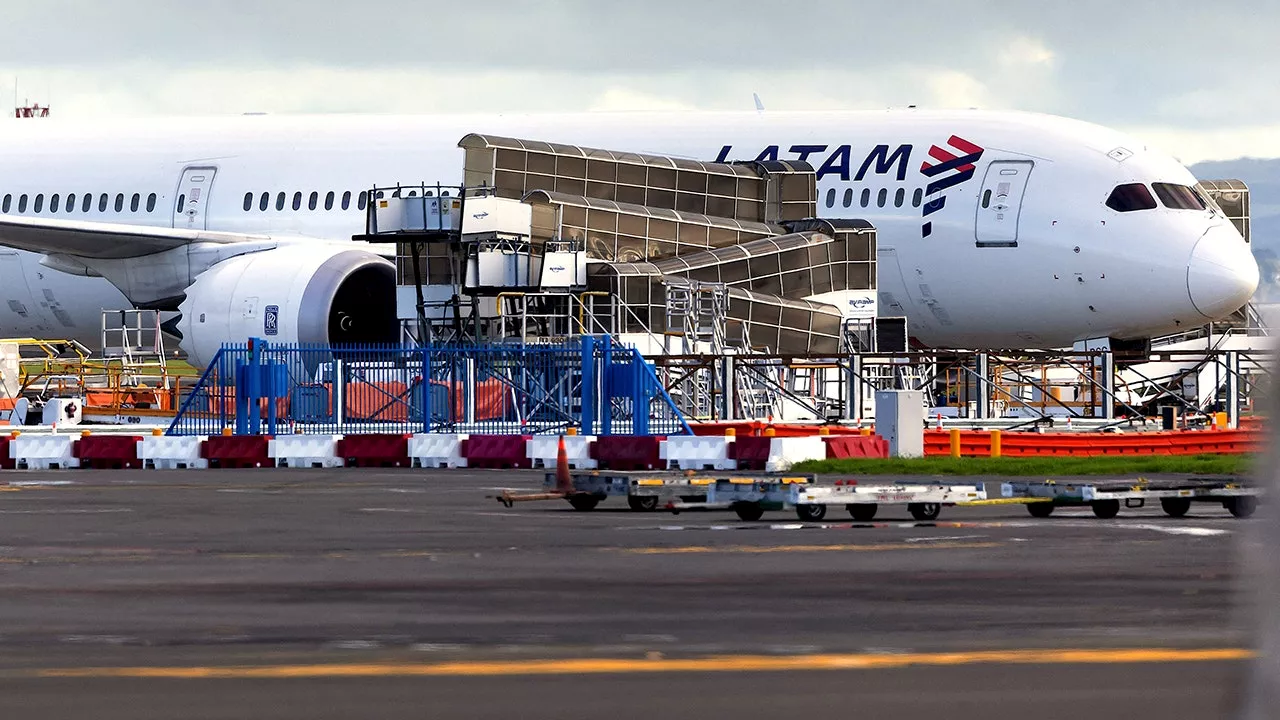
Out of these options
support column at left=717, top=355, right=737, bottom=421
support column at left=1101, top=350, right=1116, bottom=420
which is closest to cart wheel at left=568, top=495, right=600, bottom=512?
support column at left=717, top=355, right=737, bottom=421

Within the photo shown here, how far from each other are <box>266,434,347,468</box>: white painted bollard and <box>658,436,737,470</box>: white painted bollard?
404cm

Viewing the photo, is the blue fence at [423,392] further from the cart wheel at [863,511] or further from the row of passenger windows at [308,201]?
the cart wheel at [863,511]

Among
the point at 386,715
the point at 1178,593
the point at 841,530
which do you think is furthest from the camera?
the point at 841,530

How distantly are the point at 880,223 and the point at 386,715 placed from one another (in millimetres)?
26000

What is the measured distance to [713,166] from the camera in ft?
107

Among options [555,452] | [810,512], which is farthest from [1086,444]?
[810,512]

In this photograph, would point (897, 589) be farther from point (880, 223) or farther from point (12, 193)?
point (12, 193)

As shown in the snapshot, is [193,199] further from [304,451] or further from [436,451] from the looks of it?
[436,451]

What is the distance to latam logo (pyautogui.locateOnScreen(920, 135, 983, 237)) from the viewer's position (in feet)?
99.4

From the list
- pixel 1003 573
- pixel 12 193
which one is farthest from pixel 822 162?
pixel 1003 573

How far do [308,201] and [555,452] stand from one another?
45.4ft

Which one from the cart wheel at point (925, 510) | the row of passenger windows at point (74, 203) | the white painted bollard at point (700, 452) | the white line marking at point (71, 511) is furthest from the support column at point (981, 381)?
the row of passenger windows at point (74, 203)

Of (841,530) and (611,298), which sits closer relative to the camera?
(841,530)

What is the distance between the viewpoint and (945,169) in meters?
30.4
